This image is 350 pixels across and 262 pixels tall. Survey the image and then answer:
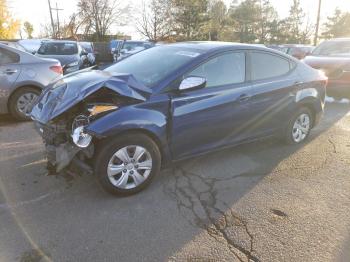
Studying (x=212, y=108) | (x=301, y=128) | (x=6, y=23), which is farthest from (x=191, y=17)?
(x=212, y=108)

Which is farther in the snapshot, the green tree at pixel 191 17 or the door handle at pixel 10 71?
the green tree at pixel 191 17

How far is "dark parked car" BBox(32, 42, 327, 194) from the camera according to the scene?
3377mm

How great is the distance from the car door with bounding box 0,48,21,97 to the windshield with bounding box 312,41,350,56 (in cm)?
808

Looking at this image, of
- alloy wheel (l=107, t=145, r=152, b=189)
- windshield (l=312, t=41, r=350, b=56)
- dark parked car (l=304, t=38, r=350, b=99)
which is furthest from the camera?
windshield (l=312, t=41, r=350, b=56)

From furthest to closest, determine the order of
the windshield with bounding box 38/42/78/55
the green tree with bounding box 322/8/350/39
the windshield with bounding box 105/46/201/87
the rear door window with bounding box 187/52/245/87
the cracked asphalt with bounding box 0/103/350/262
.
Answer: the green tree with bounding box 322/8/350/39
the windshield with bounding box 38/42/78/55
the rear door window with bounding box 187/52/245/87
the windshield with bounding box 105/46/201/87
the cracked asphalt with bounding box 0/103/350/262

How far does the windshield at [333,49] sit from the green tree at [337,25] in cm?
4642

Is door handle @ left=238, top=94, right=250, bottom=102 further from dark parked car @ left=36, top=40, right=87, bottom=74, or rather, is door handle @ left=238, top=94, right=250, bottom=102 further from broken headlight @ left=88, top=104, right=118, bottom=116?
dark parked car @ left=36, top=40, right=87, bottom=74

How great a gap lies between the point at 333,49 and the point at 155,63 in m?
7.57

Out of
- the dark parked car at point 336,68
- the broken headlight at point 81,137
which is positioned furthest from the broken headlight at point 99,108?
the dark parked car at point 336,68

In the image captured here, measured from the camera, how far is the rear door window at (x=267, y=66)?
4512mm

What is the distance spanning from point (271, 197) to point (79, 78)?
8.40ft

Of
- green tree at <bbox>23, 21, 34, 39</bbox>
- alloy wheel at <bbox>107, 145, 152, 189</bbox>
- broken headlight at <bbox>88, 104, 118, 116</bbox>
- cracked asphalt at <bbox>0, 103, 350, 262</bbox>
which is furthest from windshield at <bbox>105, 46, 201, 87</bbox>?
green tree at <bbox>23, 21, 34, 39</bbox>

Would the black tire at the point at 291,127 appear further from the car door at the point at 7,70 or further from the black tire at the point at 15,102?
the car door at the point at 7,70

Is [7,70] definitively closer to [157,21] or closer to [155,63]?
[155,63]
